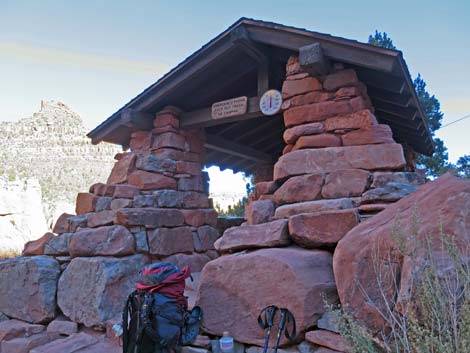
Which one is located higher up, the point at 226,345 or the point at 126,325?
the point at 126,325

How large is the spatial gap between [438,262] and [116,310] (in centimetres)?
320

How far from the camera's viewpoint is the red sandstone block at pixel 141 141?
18.2 feet

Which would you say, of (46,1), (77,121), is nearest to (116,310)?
(46,1)

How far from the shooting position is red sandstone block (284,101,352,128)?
3.85m

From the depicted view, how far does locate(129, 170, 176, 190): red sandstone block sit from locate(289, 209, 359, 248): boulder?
249 cm

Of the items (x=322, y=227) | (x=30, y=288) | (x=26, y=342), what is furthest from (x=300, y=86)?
(x=26, y=342)

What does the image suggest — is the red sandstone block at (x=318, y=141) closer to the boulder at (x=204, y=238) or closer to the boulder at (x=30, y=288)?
the boulder at (x=204, y=238)

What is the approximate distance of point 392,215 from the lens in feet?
8.46

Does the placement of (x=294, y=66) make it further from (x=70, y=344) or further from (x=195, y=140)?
(x=70, y=344)

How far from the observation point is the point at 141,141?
5.63m

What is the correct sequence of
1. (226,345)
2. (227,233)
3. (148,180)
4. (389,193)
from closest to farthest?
(226,345)
(389,193)
(227,233)
(148,180)

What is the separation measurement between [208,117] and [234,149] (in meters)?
1.92

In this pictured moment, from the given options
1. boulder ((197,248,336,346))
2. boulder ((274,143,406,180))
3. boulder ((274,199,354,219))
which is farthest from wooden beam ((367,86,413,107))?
boulder ((197,248,336,346))

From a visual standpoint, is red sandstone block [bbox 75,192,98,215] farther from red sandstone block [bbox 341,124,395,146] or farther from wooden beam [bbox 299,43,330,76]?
red sandstone block [bbox 341,124,395,146]
